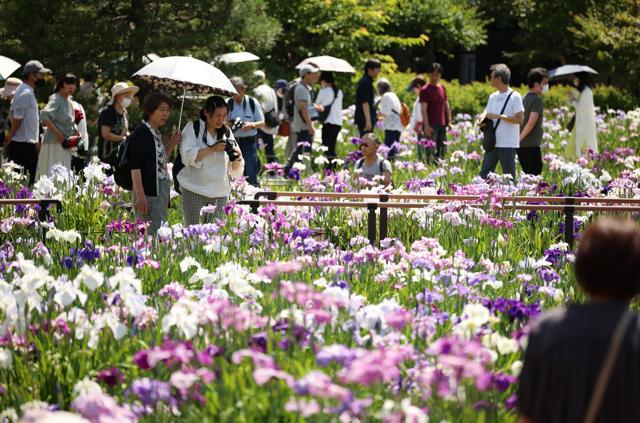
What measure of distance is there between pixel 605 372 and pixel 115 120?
829 centimetres

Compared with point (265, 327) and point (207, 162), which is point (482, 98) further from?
point (265, 327)

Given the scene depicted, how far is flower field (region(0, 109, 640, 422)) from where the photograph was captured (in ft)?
11.0

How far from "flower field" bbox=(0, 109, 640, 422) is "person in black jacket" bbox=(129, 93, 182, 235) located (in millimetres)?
377

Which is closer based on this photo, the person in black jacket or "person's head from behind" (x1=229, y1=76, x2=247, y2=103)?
the person in black jacket

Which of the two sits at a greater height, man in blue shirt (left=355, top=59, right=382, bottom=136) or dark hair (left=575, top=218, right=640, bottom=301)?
man in blue shirt (left=355, top=59, right=382, bottom=136)

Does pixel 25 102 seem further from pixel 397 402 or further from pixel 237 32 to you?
pixel 397 402

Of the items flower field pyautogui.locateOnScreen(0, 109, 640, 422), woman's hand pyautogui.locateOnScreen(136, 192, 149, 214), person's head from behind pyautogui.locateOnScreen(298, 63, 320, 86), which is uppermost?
person's head from behind pyautogui.locateOnScreen(298, 63, 320, 86)

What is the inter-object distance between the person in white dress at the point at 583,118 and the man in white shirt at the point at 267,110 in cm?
350

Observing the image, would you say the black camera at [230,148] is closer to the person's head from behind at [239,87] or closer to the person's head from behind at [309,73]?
the person's head from behind at [239,87]

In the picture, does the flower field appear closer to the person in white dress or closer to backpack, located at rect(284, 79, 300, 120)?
the person in white dress

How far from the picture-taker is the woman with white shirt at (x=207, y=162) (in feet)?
24.7

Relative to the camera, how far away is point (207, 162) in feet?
25.2

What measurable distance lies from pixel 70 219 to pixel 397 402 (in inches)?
194

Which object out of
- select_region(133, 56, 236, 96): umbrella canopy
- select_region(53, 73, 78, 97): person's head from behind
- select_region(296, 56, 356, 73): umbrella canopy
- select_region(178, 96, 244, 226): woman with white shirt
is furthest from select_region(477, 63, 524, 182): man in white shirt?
select_region(296, 56, 356, 73): umbrella canopy
